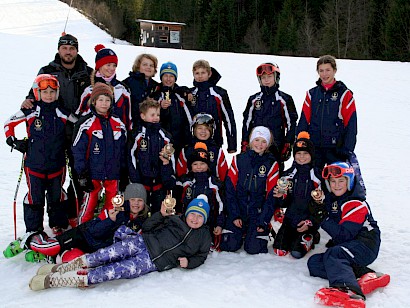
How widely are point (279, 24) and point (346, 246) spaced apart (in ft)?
125

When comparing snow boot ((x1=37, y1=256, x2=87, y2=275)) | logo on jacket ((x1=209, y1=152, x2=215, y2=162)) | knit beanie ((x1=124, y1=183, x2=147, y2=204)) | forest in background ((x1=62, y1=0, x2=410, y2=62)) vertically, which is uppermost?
forest in background ((x1=62, y1=0, x2=410, y2=62))

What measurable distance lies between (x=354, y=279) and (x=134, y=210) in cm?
227

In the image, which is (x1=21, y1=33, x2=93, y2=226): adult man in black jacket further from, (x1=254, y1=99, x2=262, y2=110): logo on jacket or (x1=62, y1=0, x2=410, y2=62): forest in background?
(x1=62, y1=0, x2=410, y2=62): forest in background

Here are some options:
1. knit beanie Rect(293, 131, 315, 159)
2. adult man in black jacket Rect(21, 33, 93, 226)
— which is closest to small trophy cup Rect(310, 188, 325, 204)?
knit beanie Rect(293, 131, 315, 159)

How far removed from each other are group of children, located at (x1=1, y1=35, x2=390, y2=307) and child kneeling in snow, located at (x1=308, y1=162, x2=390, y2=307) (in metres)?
0.01

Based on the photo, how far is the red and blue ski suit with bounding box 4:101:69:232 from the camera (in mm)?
4594

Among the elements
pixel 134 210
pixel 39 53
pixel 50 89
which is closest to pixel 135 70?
pixel 50 89

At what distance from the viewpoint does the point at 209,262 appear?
4387 millimetres

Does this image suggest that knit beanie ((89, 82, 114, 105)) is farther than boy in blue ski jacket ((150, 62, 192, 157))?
No

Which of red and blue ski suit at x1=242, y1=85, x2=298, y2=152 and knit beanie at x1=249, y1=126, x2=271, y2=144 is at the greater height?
red and blue ski suit at x1=242, y1=85, x2=298, y2=152

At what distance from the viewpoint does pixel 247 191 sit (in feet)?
15.7

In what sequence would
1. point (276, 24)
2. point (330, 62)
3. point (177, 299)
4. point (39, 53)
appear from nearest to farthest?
point (177, 299) < point (330, 62) < point (39, 53) < point (276, 24)

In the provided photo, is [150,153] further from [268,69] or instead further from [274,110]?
[268,69]

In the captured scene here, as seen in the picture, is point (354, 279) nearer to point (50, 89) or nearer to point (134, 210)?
point (134, 210)
